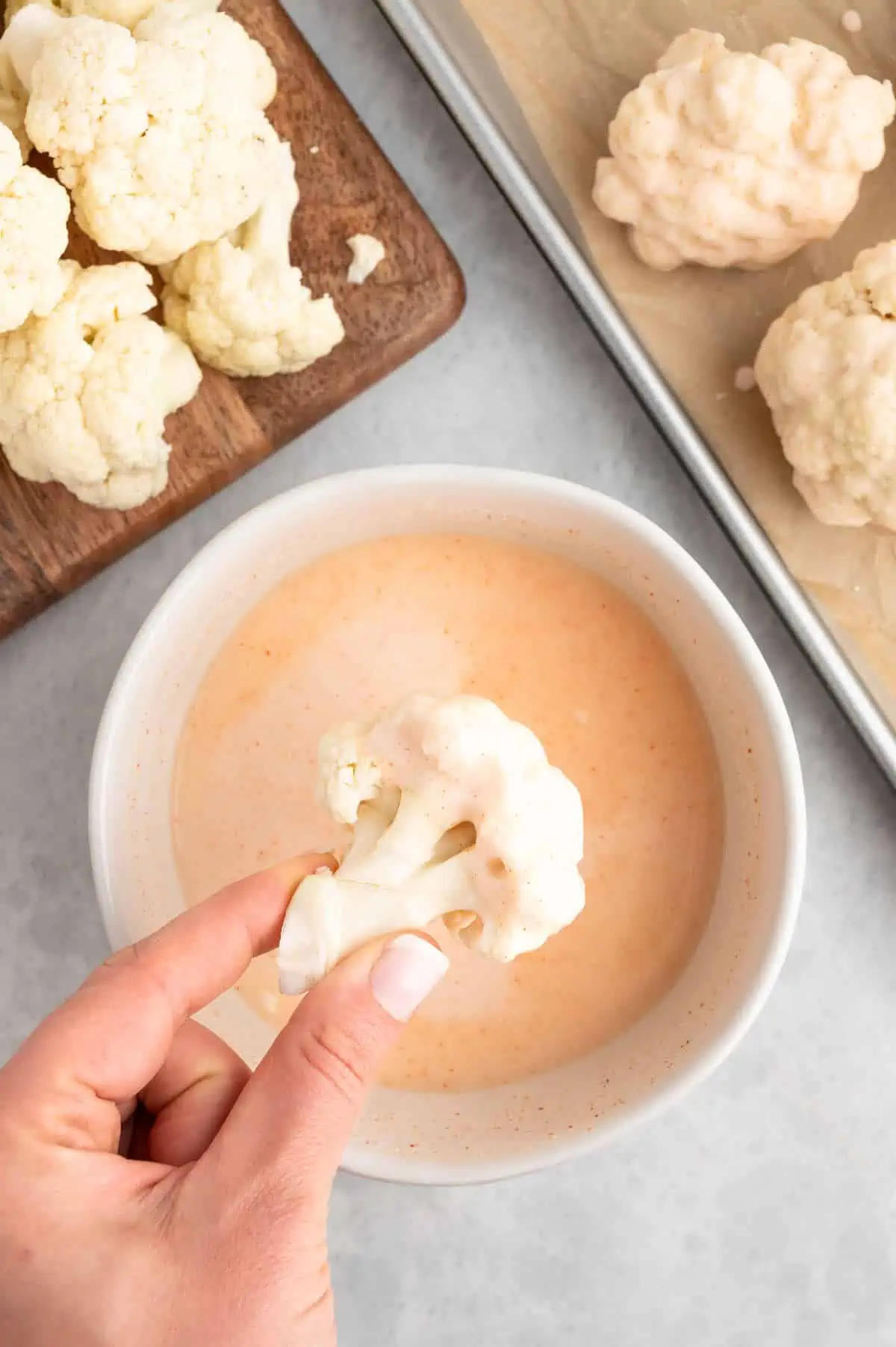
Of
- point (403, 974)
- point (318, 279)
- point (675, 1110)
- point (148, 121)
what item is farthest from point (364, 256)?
point (675, 1110)

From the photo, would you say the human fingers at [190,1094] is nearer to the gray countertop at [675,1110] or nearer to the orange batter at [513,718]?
the orange batter at [513,718]

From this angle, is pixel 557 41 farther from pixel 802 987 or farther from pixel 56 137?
pixel 802 987

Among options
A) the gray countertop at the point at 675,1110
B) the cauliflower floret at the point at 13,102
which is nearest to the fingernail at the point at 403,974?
the gray countertop at the point at 675,1110

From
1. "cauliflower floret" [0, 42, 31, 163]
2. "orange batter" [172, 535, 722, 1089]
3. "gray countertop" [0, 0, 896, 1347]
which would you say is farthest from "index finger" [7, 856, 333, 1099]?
"cauliflower floret" [0, 42, 31, 163]

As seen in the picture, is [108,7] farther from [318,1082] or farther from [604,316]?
[318,1082]

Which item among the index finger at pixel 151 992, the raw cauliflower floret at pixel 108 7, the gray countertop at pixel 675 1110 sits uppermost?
the raw cauliflower floret at pixel 108 7

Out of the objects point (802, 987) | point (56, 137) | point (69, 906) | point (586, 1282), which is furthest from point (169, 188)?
point (586, 1282)

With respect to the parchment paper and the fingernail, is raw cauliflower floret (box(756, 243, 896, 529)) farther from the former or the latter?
the fingernail
